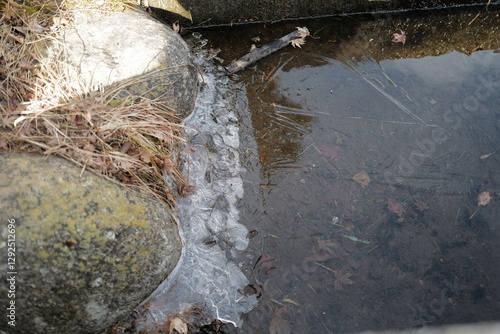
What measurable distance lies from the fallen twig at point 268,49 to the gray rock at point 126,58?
0.69 m

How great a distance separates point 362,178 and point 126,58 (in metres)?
2.65

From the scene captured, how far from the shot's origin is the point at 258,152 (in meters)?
4.11

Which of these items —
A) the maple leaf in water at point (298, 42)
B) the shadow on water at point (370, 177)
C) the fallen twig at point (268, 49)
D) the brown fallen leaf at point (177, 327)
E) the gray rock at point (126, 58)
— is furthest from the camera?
the maple leaf in water at point (298, 42)

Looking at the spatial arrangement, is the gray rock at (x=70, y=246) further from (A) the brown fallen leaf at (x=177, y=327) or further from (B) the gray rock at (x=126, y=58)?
(B) the gray rock at (x=126, y=58)

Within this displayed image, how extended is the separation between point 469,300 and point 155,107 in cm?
326

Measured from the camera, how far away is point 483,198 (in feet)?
12.3

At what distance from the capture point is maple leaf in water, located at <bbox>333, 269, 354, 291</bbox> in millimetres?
3254

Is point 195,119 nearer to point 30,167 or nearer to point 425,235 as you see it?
point 30,167

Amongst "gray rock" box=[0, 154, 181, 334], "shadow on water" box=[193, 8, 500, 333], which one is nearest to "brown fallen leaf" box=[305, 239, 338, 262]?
"shadow on water" box=[193, 8, 500, 333]

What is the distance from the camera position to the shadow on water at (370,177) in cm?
320

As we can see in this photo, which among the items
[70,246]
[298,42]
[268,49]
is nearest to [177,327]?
[70,246]

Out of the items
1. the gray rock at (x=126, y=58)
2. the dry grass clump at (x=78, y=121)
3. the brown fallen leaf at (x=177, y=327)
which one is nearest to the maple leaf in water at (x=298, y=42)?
the gray rock at (x=126, y=58)

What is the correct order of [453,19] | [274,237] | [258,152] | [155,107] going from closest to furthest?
[274,237], [155,107], [258,152], [453,19]

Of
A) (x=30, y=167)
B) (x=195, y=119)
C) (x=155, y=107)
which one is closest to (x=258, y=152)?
(x=195, y=119)
